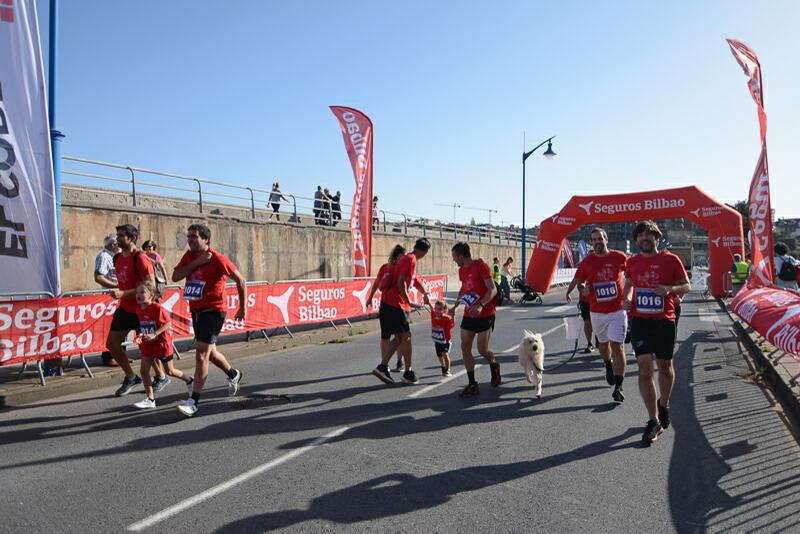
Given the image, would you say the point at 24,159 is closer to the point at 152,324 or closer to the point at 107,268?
the point at 107,268

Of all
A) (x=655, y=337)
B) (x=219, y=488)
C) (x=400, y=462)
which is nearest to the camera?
(x=219, y=488)

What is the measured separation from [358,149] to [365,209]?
1.95 metres

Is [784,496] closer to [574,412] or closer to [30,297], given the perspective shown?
[574,412]

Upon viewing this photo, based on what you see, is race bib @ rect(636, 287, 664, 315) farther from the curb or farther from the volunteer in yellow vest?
the volunteer in yellow vest

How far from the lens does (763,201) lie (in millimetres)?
10875

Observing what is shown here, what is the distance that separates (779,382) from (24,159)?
10.2 meters

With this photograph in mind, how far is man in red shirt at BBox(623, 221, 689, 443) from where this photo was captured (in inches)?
208

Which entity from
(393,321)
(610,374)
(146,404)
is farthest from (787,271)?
(146,404)

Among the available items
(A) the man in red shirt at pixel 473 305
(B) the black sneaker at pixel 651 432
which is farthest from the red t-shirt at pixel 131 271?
(B) the black sneaker at pixel 651 432

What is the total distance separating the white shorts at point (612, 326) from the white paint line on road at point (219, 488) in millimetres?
3430

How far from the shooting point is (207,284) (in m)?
6.25

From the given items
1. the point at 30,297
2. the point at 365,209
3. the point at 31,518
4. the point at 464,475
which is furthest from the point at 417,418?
the point at 365,209

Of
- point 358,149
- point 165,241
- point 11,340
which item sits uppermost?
point 358,149

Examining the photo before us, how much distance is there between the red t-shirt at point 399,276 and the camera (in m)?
7.65
